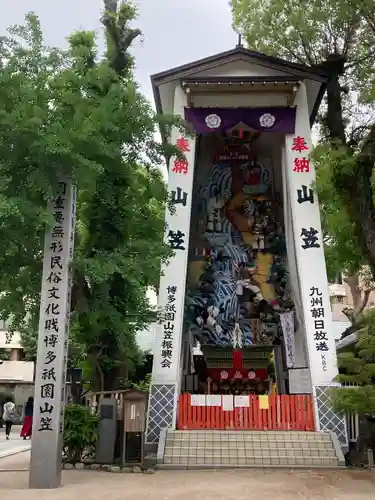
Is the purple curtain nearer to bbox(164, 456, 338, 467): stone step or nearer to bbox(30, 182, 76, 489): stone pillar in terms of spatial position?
bbox(30, 182, 76, 489): stone pillar

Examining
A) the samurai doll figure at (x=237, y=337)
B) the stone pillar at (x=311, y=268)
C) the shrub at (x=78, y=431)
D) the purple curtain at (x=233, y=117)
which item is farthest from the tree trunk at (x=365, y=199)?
the samurai doll figure at (x=237, y=337)

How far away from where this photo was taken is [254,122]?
13664mm

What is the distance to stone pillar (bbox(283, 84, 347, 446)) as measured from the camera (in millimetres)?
10805

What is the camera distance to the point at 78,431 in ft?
31.2

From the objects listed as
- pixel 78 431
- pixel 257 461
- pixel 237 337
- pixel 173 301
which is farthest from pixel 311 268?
pixel 78 431

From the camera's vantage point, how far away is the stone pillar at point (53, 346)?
22.9ft

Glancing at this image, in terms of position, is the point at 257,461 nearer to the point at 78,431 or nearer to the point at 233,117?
the point at 78,431

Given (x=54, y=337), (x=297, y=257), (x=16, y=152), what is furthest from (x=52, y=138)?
(x=297, y=257)

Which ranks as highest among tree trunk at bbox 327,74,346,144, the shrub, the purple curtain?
the purple curtain

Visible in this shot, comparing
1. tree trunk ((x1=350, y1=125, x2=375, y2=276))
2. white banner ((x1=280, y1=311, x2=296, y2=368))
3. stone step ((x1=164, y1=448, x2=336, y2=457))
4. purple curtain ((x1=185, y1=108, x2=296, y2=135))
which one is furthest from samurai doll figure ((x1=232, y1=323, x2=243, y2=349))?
tree trunk ((x1=350, y1=125, x2=375, y2=276))

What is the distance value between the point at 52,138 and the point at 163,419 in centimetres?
614

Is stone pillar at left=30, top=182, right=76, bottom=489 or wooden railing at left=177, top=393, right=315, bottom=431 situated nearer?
stone pillar at left=30, top=182, right=76, bottom=489

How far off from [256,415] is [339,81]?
24.0ft

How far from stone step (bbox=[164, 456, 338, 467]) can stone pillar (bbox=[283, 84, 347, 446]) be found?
38.1 inches
